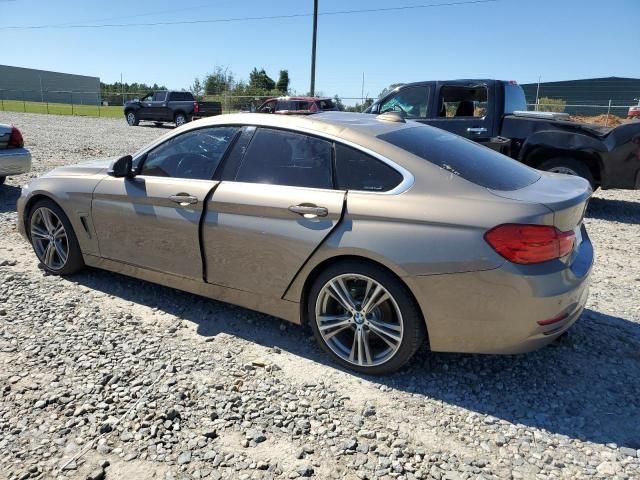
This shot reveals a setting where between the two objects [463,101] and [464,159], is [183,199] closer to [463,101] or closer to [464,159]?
[464,159]

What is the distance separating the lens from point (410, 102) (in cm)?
883

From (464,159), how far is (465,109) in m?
5.97

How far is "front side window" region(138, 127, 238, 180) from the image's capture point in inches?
144

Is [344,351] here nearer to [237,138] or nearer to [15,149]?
[237,138]

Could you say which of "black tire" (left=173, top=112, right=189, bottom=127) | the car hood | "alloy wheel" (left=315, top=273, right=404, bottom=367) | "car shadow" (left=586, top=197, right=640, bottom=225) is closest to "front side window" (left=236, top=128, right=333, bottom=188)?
"alloy wheel" (left=315, top=273, right=404, bottom=367)

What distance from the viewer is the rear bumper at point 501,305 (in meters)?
2.62

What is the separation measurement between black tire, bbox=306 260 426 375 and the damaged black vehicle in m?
5.60

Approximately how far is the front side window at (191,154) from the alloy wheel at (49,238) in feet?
3.86

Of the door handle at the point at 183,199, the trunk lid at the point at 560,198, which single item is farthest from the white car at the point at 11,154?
the trunk lid at the point at 560,198

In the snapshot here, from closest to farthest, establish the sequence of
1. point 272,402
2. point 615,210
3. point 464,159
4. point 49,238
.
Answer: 1. point 272,402
2. point 464,159
3. point 49,238
4. point 615,210

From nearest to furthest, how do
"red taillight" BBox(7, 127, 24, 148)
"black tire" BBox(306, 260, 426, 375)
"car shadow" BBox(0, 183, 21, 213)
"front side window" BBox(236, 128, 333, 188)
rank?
"black tire" BBox(306, 260, 426, 375) < "front side window" BBox(236, 128, 333, 188) < "car shadow" BBox(0, 183, 21, 213) < "red taillight" BBox(7, 127, 24, 148)

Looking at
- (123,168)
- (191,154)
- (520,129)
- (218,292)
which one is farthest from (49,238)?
(520,129)

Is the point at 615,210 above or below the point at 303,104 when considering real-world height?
below

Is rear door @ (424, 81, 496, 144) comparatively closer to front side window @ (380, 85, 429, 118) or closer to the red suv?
front side window @ (380, 85, 429, 118)
